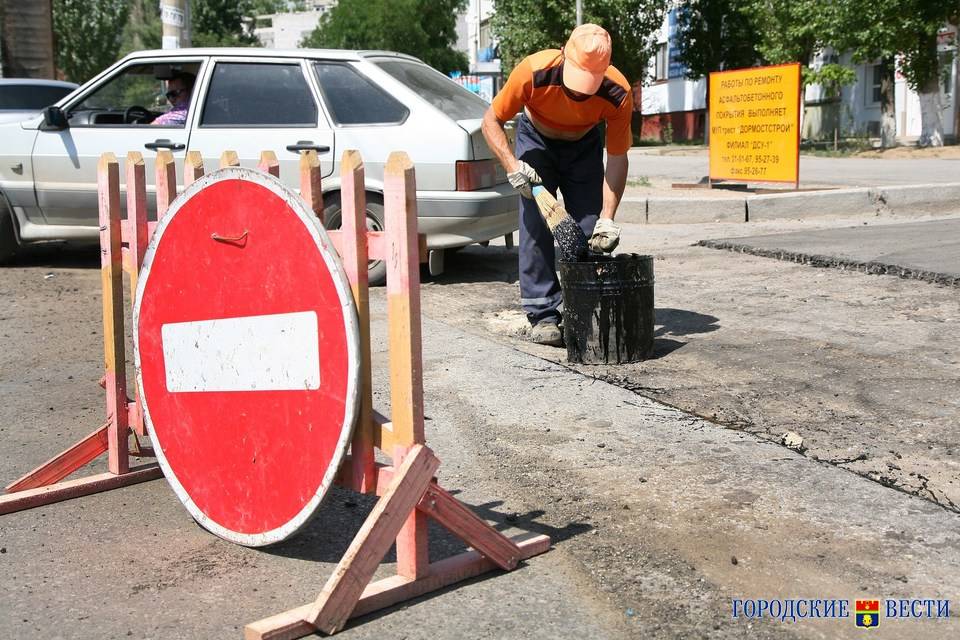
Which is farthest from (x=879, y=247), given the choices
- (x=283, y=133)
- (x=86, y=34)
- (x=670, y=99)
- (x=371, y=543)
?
(x=86, y=34)

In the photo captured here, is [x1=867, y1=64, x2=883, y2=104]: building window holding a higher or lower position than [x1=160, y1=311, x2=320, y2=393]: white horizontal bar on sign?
higher

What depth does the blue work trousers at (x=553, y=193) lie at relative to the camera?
19.8 feet

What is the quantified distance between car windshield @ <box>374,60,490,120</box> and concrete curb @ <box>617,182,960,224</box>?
3658 mm

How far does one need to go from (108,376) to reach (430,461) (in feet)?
5.39

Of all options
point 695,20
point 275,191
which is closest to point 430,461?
point 275,191

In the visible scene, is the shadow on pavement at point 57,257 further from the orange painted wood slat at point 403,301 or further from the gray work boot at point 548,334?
the orange painted wood slat at point 403,301

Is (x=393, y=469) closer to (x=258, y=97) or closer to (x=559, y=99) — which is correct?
(x=559, y=99)

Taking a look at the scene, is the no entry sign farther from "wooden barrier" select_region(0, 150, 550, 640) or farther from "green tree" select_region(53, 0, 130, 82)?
"green tree" select_region(53, 0, 130, 82)

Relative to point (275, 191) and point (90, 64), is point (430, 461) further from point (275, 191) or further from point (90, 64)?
point (90, 64)

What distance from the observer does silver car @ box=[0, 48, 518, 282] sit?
25.6 ft

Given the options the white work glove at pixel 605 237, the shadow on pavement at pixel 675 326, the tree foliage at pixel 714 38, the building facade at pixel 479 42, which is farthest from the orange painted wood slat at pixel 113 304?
the building facade at pixel 479 42

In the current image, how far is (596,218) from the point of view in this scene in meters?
6.17

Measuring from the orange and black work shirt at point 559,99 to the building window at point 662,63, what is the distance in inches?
1774

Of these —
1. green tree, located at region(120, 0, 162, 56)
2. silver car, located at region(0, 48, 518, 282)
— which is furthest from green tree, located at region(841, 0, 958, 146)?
green tree, located at region(120, 0, 162, 56)
